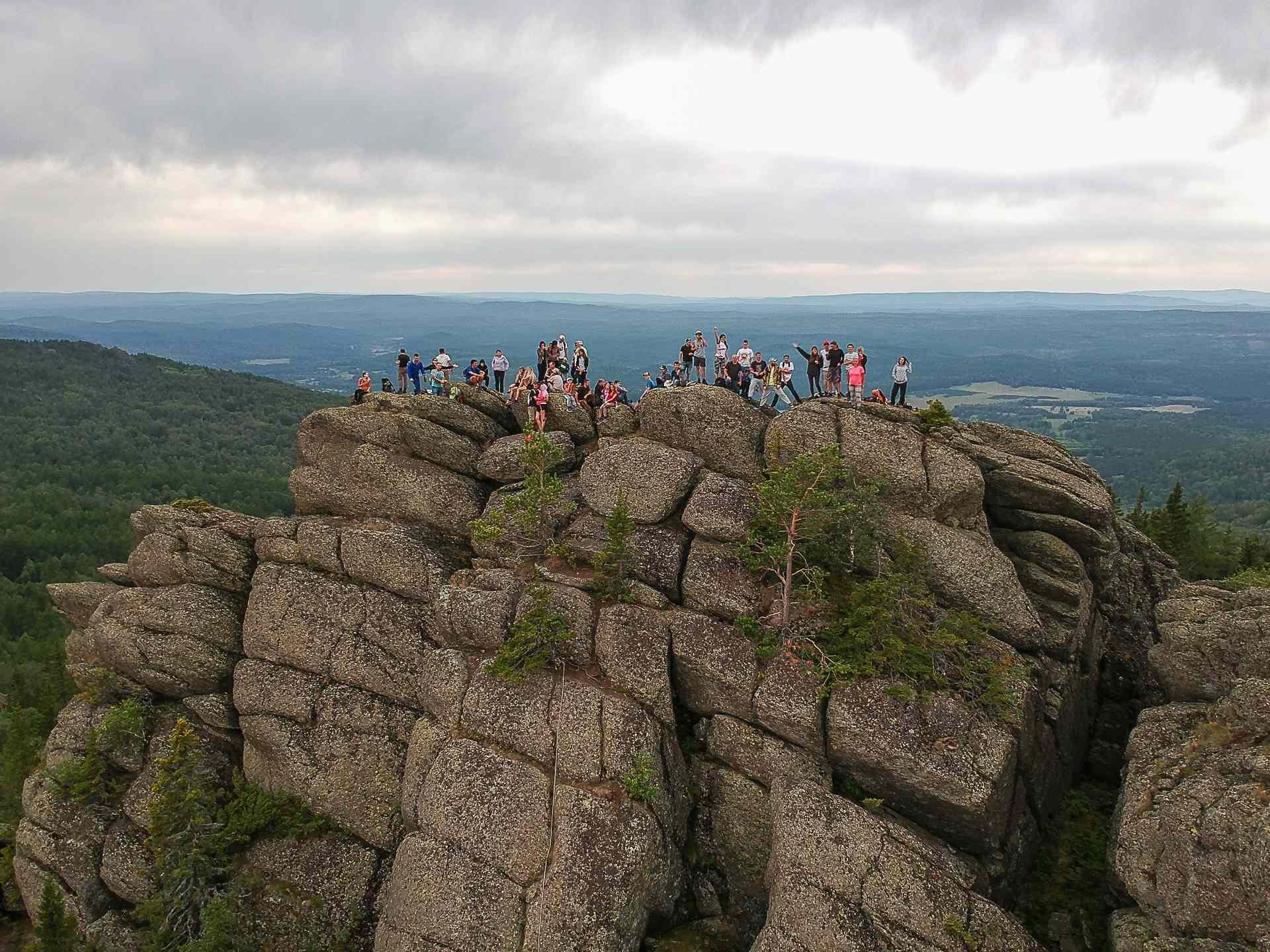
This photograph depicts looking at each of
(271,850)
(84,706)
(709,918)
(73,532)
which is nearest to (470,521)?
(271,850)

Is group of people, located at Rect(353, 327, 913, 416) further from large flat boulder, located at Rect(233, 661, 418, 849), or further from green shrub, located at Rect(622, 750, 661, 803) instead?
green shrub, located at Rect(622, 750, 661, 803)

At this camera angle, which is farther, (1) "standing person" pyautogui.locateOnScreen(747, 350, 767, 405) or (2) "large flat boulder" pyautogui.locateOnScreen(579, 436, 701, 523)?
(1) "standing person" pyautogui.locateOnScreen(747, 350, 767, 405)

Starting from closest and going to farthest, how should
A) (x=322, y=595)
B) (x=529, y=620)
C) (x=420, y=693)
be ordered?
(x=529, y=620) → (x=420, y=693) → (x=322, y=595)

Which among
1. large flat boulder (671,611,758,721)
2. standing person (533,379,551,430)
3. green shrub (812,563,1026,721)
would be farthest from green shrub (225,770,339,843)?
green shrub (812,563,1026,721)

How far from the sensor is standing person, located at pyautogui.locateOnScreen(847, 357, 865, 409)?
31142 mm

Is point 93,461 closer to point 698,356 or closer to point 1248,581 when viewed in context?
point 698,356

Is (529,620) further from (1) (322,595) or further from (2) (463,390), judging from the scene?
(2) (463,390)

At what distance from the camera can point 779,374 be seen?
3172 cm

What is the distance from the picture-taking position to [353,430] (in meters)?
31.0

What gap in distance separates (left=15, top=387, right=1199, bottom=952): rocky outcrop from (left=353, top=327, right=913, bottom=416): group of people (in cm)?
175

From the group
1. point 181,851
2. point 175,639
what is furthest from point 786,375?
point 181,851

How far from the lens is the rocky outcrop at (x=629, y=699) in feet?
63.7

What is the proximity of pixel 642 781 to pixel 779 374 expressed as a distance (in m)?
18.3

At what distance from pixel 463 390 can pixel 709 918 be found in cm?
2285
